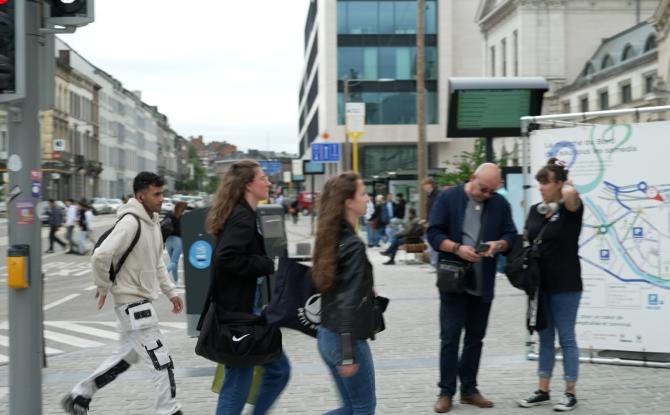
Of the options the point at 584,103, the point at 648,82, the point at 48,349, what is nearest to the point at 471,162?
the point at 48,349

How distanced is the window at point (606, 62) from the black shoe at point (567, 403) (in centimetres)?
5108

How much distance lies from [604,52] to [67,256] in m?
42.2

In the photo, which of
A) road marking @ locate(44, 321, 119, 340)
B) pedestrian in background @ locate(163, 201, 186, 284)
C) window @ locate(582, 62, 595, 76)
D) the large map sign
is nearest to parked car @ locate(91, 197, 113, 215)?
window @ locate(582, 62, 595, 76)

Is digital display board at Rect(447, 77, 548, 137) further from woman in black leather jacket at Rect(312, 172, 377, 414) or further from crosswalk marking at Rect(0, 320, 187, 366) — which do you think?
woman in black leather jacket at Rect(312, 172, 377, 414)

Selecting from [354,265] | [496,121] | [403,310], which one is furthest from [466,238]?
[496,121]

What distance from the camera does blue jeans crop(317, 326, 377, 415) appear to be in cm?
425

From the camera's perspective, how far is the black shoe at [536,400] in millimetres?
6160

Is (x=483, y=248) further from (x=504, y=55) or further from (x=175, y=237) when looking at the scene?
(x=504, y=55)

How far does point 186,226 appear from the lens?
32.0ft

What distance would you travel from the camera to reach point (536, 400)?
6.18 m

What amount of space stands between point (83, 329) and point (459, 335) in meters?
6.06

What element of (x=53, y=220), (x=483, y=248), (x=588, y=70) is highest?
(x=588, y=70)

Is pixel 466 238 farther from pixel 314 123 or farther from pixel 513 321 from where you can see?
pixel 314 123

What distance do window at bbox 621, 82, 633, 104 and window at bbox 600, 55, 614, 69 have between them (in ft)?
14.3
